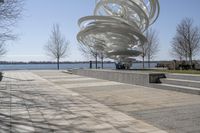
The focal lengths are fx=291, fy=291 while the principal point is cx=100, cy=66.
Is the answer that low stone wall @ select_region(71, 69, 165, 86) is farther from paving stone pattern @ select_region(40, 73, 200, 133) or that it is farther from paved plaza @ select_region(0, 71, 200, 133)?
paved plaza @ select_region(0, 71, 200, 133)

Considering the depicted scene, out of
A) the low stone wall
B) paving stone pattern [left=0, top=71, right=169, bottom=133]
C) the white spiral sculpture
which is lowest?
paving stone pattern [left=0, top=71, right=169, bottom=133]

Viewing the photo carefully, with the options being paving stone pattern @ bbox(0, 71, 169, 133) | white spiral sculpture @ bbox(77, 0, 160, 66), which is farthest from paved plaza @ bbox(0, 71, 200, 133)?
white spiral sculpture @ bbox(77, 0, 160, 66)

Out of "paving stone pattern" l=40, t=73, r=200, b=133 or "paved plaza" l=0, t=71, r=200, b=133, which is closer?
"paved plaza" l=0, t=71, r=200, b=133

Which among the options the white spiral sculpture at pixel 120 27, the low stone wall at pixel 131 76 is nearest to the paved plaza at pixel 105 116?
the low stone wall at pixel 131 76

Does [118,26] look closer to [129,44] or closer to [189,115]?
[129,44]

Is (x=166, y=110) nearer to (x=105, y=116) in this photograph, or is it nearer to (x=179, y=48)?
(x=105, y=116)

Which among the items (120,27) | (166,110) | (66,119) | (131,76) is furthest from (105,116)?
(120,27)

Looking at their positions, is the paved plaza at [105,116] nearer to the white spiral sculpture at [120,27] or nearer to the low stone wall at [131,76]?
the low stone wall at [131,76]

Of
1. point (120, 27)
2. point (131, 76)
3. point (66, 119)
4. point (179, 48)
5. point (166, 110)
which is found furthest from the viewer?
point (179, 48)

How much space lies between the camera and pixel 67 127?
7.30 meters

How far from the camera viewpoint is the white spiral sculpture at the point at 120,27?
25047 millimetres

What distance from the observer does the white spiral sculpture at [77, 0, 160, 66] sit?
25047 millimetres

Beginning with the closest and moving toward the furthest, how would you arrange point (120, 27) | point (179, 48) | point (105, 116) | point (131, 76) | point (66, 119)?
point (66, 119) < point (105, 116) < point (131, 76) < point (120, 27) < point (179, 48)

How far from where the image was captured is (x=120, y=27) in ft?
81.8
